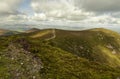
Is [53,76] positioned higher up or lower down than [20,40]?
lower down

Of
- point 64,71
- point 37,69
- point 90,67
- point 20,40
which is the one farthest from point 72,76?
point 20,40

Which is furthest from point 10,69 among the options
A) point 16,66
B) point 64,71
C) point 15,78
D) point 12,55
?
point 64,71

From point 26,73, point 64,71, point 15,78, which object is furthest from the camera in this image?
point 64,71

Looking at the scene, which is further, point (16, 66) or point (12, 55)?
point (12, 55)

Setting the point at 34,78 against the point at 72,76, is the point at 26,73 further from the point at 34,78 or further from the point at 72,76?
Result: the point at 72,76

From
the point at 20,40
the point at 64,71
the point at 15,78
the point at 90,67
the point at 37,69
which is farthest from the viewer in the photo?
the point at 20,40

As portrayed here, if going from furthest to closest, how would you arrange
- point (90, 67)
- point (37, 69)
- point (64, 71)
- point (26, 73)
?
point (90, 67) → point (64, 71) → point (37, 69) → point (26, 73)

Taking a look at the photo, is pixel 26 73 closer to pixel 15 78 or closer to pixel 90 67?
pixel 15 78
